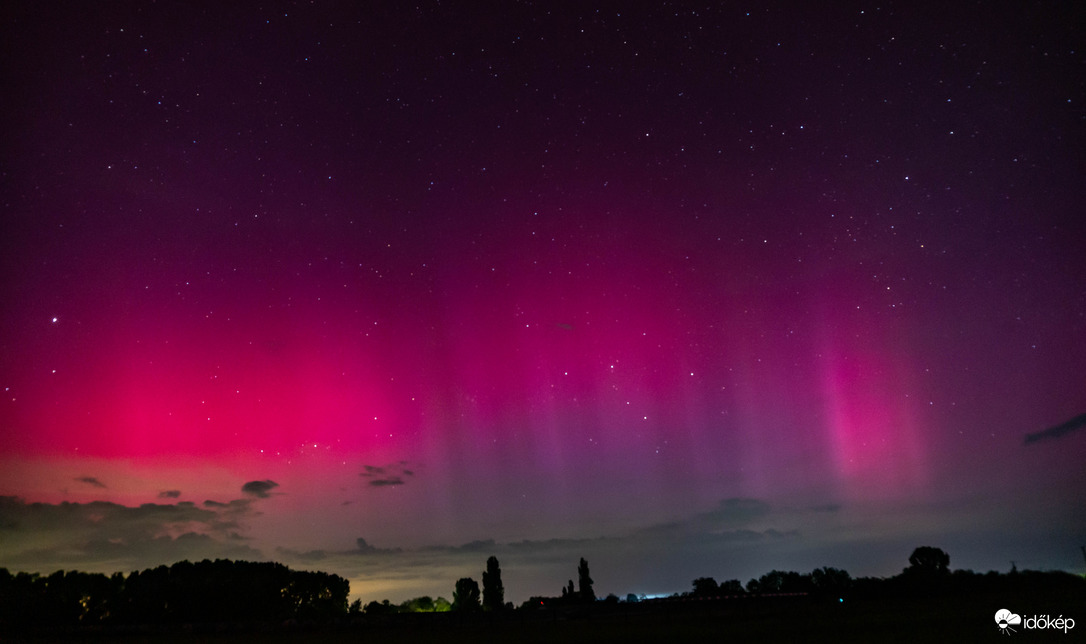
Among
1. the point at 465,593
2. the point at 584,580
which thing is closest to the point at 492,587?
the point at 584,580

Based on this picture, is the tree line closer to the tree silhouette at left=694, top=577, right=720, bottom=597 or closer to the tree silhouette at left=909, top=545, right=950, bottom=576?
the tree silhouette at left=694, top=577, right=720, bottom=597

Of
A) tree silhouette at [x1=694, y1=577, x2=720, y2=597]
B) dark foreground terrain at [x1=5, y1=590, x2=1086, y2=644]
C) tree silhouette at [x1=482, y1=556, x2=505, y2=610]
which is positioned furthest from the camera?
tree silhouette at [x1=694, y1=577, x2=720, y2=597]

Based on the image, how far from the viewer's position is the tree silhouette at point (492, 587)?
9638 centimetres

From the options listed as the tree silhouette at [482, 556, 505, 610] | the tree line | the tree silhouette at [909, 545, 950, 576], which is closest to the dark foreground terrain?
the tree line

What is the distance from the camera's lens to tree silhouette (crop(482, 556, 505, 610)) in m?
96.4

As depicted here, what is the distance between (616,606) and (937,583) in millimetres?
29526

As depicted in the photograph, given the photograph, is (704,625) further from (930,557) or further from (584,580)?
(930,557)

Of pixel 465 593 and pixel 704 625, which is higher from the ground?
pixel 704 625

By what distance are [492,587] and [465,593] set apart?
35.8 meters

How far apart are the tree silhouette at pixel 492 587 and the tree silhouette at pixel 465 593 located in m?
29.6

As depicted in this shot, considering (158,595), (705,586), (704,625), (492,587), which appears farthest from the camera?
(705,586)

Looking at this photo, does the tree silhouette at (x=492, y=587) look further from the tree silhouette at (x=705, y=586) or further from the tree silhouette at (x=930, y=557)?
the tree silhouette at (x=930, y=557)

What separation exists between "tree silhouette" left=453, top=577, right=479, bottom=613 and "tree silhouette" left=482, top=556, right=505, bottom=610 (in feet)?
97.2

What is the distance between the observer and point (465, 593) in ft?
424
